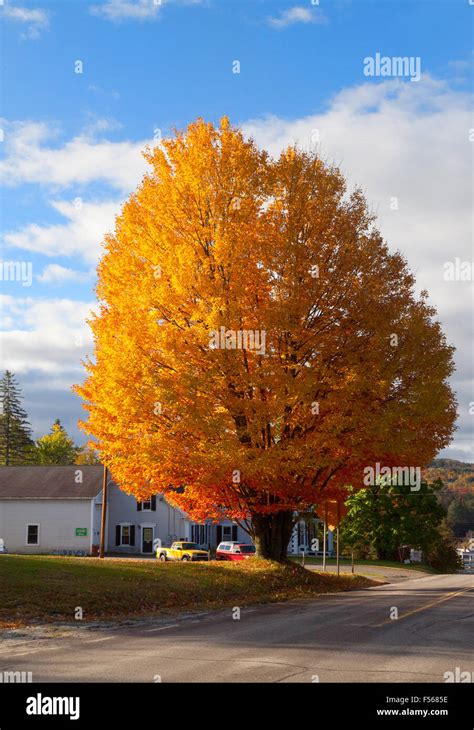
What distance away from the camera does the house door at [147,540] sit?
178ft

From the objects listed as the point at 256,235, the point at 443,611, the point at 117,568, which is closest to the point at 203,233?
the point at 256,235

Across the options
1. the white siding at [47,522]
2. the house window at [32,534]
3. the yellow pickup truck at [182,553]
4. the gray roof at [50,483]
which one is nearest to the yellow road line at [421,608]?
the yellow pickup truck at [182,553]

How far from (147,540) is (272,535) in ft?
100

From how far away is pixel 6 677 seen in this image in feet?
30.5

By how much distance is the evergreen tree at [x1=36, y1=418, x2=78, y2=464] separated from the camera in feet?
334

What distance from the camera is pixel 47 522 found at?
2087 inches

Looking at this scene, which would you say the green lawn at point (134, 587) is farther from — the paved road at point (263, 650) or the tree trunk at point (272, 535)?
the paved road at point (263, 650)

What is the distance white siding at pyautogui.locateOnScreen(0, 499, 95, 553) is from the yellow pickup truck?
20.6ft

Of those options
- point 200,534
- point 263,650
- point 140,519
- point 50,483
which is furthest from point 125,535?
point 263,650
